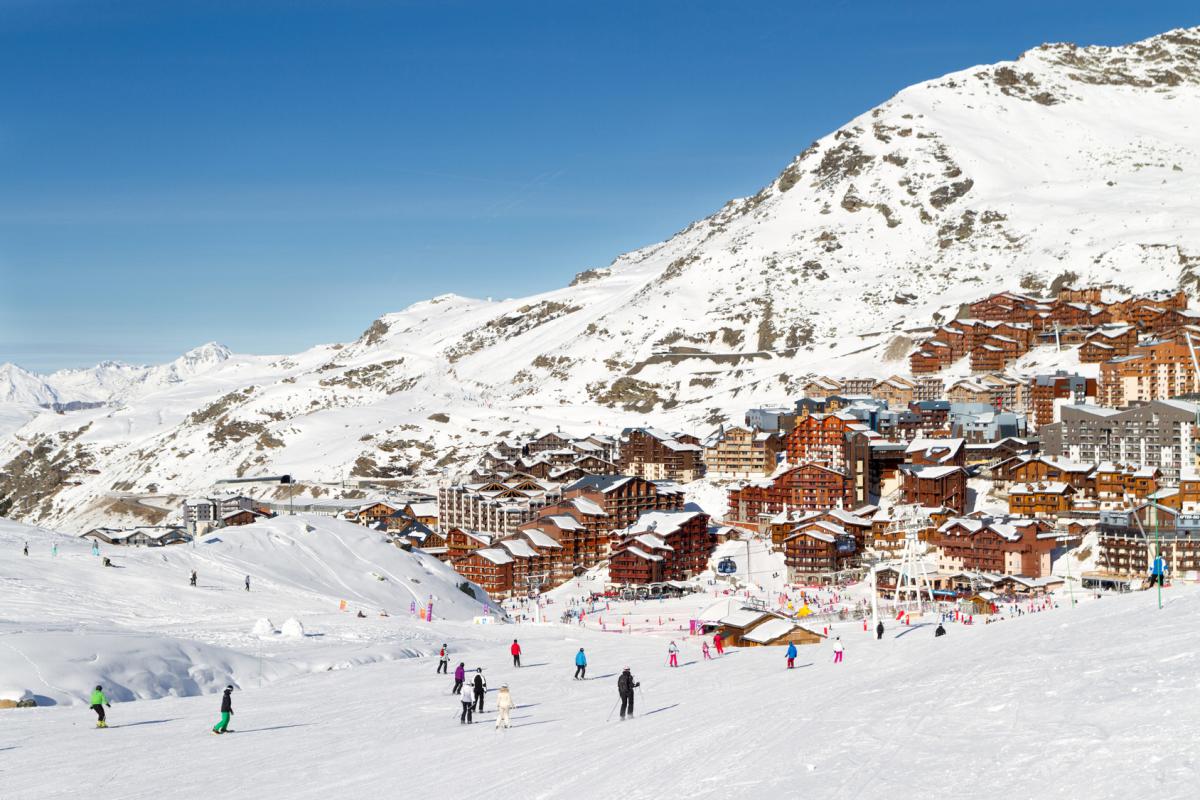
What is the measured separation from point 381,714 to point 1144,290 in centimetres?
16062

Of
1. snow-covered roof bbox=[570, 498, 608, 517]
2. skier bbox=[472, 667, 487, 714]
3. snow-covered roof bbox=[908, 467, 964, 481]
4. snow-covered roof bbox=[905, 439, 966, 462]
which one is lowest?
skier bbox=[472, 667, 487, 714]

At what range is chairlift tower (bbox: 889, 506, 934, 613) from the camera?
232ft

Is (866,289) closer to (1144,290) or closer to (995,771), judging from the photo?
(1144,290)

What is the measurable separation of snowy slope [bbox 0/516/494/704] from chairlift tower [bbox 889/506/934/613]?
2811 cm

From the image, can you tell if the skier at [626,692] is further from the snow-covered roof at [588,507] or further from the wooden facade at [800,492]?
the snow-covered roof at [588,507]

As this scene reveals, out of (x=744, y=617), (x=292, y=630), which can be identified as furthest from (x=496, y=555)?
(x=292, y=630)

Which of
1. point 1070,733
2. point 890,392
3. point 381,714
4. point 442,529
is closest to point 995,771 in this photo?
point 1070,733

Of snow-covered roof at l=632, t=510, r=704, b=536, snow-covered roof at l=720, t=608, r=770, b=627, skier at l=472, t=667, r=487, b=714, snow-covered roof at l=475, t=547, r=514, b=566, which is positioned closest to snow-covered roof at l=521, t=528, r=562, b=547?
snow-covered roof at l=475, t=547, r=514, b=566

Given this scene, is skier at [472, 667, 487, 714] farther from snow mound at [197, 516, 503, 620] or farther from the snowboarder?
snow mound at [197, 516, 503, 620]

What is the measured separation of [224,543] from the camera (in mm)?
53688

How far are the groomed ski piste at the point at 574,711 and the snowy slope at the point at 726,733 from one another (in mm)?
66

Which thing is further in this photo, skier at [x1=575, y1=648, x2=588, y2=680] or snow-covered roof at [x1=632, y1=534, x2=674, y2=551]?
snow-covered roof at [x1=632, y1=534, x2=674, y2=551]

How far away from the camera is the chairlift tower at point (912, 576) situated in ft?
232

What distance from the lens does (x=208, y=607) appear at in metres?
40.3
